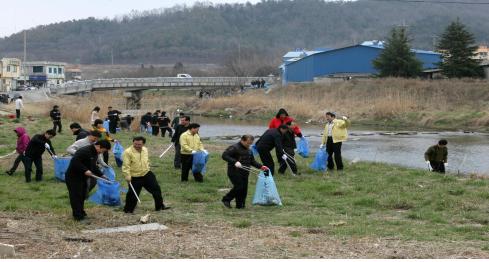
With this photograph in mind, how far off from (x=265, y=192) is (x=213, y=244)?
410cm

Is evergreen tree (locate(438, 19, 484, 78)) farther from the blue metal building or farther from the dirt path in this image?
the dirt path

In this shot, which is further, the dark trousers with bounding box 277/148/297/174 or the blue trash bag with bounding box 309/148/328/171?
the blue trash bag with bounding box 309/148/328/171

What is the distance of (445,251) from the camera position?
31.7 ft

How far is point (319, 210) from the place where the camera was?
1389 cm

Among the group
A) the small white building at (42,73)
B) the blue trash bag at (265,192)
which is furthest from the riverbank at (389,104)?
the small white building at (42,73)

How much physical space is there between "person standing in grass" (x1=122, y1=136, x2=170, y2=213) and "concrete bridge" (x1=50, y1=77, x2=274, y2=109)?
5814cm

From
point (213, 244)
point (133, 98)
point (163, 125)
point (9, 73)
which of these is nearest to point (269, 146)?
point (213, 244)

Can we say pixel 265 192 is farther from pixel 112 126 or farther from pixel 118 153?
pixel 112 126

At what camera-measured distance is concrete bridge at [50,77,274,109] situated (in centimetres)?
7244

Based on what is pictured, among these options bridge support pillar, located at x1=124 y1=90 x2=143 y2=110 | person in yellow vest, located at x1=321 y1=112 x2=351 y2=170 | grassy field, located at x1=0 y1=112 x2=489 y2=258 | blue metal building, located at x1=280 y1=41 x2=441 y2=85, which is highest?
blue metal building, located at x1=280 y1=41 x2=441 y2=85

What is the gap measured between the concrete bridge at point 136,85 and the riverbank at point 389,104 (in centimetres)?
1096

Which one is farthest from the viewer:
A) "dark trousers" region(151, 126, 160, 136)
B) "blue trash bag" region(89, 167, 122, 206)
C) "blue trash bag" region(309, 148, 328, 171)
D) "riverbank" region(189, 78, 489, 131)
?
"riverbank" region(189, 78, 489, 131)

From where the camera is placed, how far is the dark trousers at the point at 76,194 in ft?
40.4

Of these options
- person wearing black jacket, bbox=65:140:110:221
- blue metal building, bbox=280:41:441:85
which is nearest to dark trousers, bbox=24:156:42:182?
person wearing black jacket, bbox=65:140:110:221
